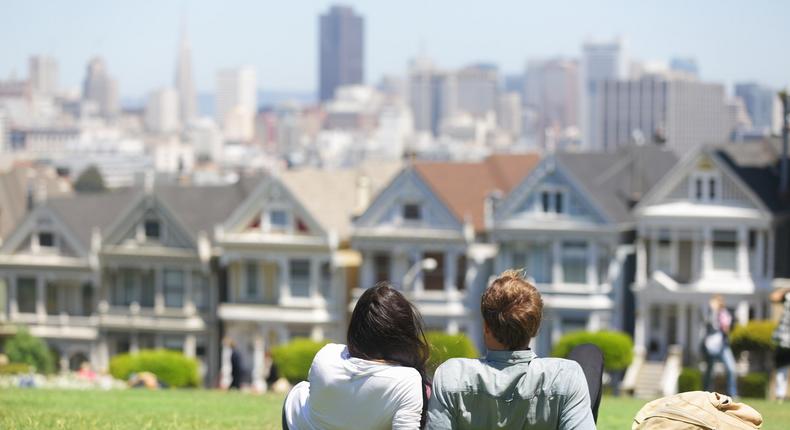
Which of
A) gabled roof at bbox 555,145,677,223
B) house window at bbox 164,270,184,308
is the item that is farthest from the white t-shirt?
house window at bbox 164,270,184,308

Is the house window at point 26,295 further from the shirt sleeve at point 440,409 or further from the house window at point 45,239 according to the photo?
the shirt sleeve at point 440,409

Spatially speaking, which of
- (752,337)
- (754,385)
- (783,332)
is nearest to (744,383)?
(754,385)

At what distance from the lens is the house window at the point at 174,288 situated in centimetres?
4984

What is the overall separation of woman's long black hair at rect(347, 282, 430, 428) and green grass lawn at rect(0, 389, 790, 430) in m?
4.66

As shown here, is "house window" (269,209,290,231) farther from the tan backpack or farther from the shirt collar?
the shirt collar

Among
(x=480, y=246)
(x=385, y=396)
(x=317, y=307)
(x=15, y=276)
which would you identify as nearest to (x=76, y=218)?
(x=15, y=276)

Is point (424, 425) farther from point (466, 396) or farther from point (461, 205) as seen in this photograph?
point (461, 205)

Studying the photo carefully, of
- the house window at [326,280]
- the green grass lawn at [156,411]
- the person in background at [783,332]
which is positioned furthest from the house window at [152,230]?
the person in background at [783,332]

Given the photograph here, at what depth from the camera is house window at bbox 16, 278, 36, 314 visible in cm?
5134

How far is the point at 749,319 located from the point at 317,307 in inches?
456

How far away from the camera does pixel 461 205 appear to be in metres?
49.2

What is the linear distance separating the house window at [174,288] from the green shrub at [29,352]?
361 centimetres

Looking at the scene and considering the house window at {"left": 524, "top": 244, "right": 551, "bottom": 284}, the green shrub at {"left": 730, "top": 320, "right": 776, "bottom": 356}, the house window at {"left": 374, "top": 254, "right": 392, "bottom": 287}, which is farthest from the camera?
the house window at {"left": 374, "top": 254, "right": 392, "bottom": 287}

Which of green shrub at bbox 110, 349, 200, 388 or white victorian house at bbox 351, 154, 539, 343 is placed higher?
white victorian house at bbox 351, 154, 539, 343
